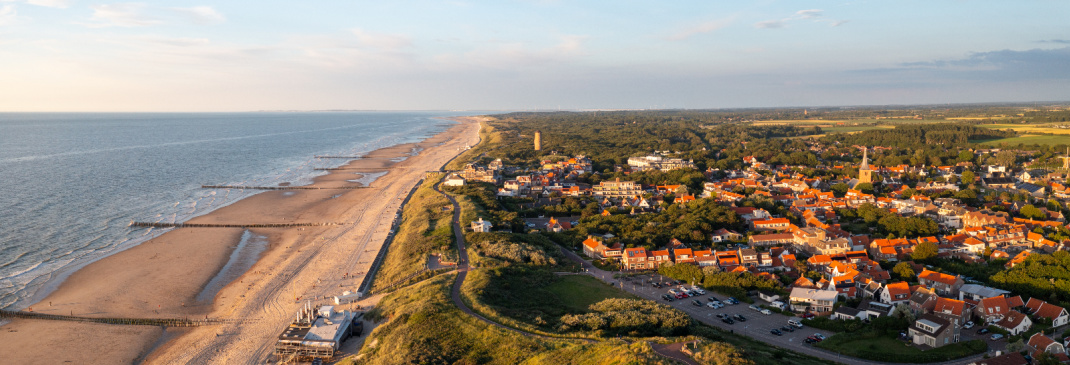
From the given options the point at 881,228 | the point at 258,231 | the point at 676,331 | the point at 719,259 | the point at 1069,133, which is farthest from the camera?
the point at 1069,133

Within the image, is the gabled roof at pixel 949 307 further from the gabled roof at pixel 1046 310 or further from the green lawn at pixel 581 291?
the green lawn at pixel 581 291

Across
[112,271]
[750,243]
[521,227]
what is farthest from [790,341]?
[112,271]

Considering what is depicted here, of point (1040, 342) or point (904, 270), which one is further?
point (904, 270)

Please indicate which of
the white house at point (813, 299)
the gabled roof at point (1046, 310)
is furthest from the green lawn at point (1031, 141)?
the white house at point (813, 299)

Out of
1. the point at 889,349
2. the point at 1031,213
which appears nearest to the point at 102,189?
the point at 889,349

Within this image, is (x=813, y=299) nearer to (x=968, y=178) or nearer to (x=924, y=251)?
(x=924, y=251)

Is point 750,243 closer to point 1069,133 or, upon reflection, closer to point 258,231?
point 258,231

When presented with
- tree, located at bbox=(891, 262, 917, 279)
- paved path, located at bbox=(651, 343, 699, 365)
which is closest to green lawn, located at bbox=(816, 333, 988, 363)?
paved path, located at bbox=(651, 343, 699, 365)
